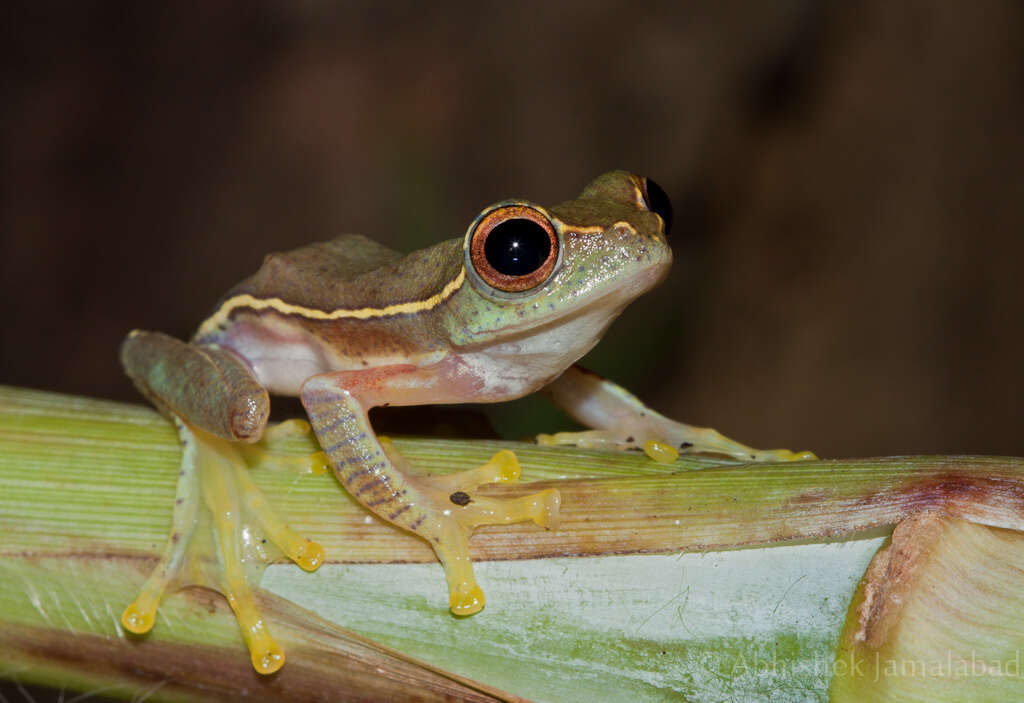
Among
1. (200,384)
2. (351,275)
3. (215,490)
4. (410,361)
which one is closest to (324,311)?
(351,275)

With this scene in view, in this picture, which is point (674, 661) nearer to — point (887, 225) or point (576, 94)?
point (887, 225)

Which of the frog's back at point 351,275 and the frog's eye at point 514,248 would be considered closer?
the frog's eye at point 514,248

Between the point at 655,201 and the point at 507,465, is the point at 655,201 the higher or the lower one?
the higher one

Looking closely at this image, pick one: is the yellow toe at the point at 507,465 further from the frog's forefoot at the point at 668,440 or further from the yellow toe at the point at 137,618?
the yellow toe at the point at 137,618

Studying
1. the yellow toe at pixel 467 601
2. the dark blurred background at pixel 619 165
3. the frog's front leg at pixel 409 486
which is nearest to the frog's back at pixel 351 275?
the frog's front leg at pixel 409 486

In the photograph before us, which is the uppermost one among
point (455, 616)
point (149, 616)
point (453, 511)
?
point (453, 511)

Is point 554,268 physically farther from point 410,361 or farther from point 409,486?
point 409,486

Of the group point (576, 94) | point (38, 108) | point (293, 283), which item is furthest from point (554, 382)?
point (38, 108)
